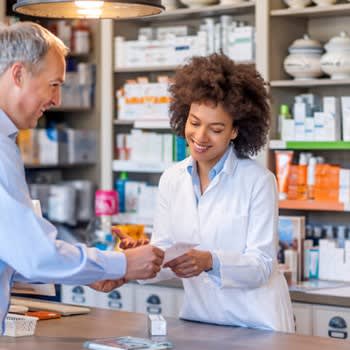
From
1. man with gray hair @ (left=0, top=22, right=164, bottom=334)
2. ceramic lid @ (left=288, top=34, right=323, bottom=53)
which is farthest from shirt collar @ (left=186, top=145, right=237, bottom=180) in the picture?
ceramic lid @ (left=288, top=34, right=323, bottom=53)

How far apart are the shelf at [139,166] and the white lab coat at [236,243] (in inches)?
73.2

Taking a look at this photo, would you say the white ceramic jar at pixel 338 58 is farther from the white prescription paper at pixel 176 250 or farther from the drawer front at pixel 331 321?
the white prescription paper at pixel 176 250

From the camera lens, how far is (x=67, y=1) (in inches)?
123

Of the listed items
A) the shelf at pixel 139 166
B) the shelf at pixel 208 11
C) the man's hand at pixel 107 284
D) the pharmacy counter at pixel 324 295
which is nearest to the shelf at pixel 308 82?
the shelf at pixel 208 11

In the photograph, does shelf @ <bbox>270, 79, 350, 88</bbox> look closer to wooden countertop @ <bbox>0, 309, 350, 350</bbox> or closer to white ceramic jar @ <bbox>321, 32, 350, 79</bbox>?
white ceramic jar @ <bbox>321, 32, 350, 79</bbox>

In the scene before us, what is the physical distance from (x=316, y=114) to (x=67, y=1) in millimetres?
1979

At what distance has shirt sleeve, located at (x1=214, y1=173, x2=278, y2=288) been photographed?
3.09m

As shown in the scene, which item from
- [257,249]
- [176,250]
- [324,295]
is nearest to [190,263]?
[176,250]

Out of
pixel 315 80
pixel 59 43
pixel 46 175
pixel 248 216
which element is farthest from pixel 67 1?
pixel 46 175

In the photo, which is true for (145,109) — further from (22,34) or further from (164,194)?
(22,34)

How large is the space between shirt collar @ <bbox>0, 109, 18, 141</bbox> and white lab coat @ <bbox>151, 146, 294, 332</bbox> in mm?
885

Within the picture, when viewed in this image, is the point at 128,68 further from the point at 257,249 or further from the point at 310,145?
the point at 257,249

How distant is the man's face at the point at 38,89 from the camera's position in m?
2.61

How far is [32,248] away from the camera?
2.50m
